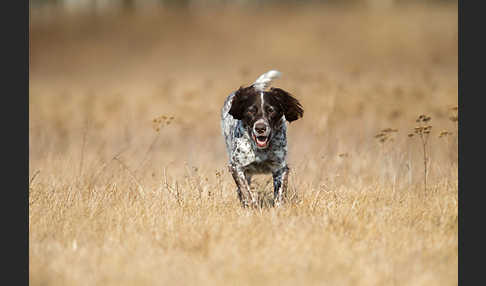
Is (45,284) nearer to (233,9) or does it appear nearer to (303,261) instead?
(303,261)

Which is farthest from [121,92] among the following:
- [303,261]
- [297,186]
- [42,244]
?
[303,261]

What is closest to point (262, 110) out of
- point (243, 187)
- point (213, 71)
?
point (243, 187)

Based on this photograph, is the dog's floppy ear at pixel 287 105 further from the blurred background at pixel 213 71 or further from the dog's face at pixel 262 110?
the blurred background at pixel 213 71

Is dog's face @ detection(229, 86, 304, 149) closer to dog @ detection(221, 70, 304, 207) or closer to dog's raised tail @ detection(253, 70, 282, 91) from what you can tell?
dog @ detection(221, 70, 304, 207)

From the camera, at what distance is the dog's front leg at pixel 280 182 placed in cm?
583

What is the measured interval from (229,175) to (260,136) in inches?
75.3

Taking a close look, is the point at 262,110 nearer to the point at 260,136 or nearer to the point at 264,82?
the point at 260,136

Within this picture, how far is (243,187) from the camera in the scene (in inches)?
234

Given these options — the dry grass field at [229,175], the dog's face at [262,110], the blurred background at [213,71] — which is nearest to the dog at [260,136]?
the dog's face at [262,110]

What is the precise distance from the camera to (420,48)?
22.5 m

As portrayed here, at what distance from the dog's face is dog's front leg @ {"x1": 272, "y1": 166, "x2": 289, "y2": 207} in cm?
50

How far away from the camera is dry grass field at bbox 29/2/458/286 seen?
417 centimetres

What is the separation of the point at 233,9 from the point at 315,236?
26356 millimetres

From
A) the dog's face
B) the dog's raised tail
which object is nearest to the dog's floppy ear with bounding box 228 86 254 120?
the dog's face
